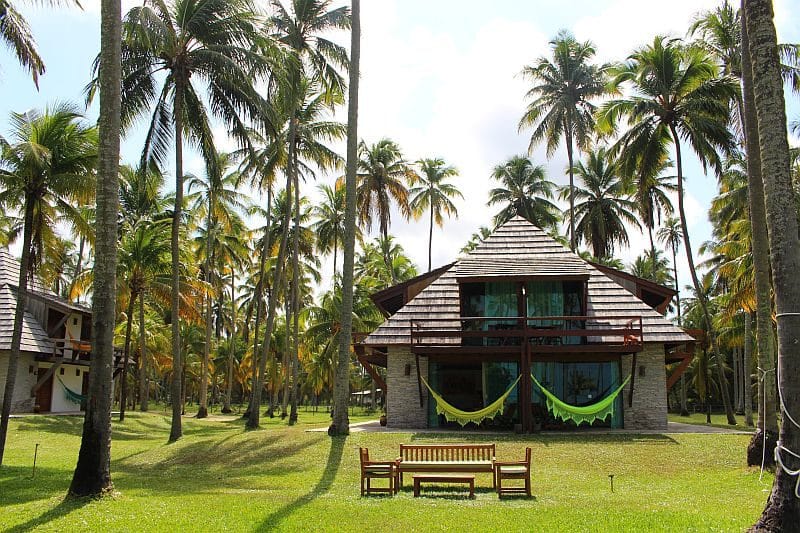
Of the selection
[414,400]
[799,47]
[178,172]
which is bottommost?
[414,400]

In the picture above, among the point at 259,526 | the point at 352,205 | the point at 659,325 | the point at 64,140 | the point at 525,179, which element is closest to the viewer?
the point at 259,526

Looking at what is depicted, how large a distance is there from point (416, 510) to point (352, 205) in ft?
35.7

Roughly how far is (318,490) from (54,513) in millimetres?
4371

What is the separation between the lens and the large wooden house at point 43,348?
2930cm

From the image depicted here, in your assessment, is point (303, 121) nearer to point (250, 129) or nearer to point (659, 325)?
A: point (250, 129)

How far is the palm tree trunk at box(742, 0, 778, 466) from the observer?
13.3 metres

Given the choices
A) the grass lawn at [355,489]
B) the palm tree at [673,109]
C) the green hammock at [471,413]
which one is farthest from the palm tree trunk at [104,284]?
the palm tree at [673,109]

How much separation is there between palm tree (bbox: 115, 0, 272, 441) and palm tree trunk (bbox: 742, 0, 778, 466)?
41.0 ft

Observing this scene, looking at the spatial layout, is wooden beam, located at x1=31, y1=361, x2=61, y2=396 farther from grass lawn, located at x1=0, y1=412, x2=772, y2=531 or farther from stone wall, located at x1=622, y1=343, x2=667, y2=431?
stone wall, located at x1=622, y1=343, x2=667, y2=431

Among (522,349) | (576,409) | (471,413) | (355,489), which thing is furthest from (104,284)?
(576,409)

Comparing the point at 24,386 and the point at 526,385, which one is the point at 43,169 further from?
the point at 24,386

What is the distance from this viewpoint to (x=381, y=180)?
136 ft

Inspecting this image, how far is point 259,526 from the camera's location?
29.9 ft

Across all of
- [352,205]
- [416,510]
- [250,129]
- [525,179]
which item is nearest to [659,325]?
[352,205]
